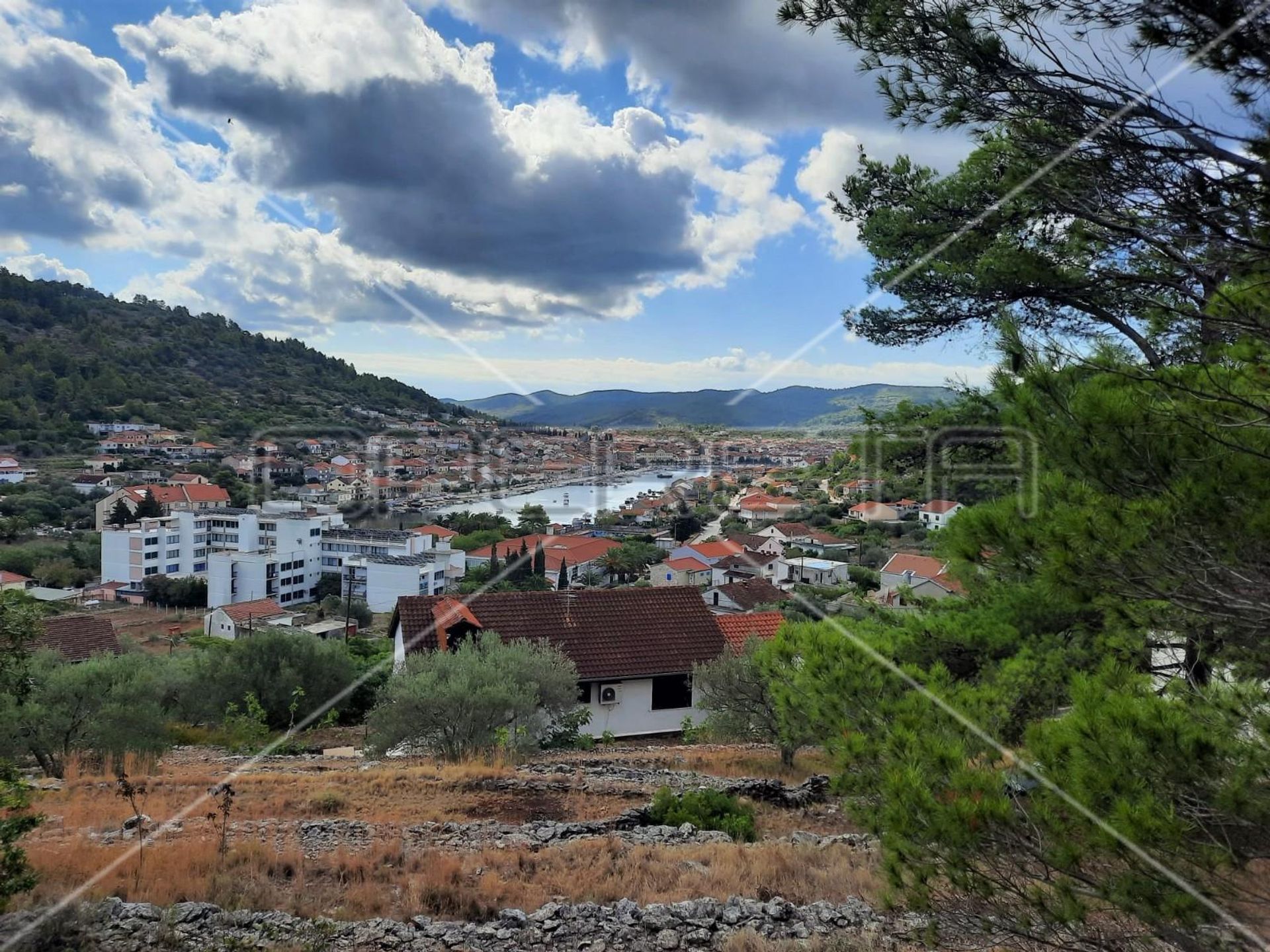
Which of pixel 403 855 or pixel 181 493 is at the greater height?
pixel 181 493

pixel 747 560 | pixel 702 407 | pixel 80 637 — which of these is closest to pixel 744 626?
pixel 747 560

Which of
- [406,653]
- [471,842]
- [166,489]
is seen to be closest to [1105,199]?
[471,842]

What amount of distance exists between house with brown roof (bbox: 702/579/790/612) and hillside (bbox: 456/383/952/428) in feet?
17.3

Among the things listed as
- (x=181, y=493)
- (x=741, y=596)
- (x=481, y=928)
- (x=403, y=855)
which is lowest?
(x=741, y=596)

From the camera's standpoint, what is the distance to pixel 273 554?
33.3 meters

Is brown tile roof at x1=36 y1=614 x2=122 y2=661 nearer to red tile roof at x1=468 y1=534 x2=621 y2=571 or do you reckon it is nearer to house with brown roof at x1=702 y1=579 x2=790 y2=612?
red tile roof at x1=468 y1=534 x2=621 y2=571

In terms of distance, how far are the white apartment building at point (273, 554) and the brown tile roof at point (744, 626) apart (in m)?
18.2

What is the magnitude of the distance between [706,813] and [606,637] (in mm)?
6081

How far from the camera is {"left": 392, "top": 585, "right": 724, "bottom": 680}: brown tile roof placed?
12.0m

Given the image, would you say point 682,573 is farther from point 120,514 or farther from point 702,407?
point 120,514

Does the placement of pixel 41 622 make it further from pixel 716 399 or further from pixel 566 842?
pixel 716 399

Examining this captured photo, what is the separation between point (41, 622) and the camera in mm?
4367

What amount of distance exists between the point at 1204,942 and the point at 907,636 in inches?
83.1

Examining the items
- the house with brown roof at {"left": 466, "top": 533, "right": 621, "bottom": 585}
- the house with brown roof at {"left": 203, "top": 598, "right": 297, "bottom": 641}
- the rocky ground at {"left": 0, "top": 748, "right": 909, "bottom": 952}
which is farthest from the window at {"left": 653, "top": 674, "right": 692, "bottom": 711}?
the house with brown roof at {"left": 203, "top": 598, "right": 297, "bottom": 641}
